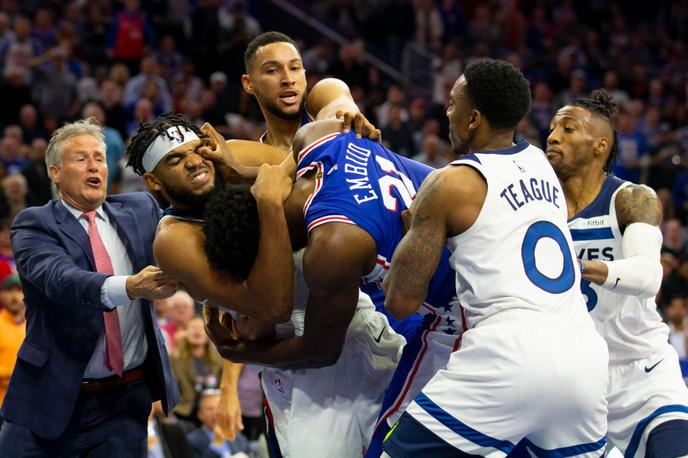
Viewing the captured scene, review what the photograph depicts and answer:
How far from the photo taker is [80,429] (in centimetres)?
464

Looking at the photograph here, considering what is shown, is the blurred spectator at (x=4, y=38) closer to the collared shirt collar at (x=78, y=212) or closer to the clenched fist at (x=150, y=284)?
the collared shirt collar at (x=78, y=212)

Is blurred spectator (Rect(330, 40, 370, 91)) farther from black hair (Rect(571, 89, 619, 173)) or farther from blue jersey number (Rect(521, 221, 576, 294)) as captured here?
blue jersey number (Rect(521, 221, 576, 294))

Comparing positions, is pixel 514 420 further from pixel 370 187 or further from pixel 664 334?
pixel 664 334

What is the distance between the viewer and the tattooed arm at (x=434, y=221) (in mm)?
3580

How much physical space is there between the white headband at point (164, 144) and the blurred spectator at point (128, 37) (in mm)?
9232

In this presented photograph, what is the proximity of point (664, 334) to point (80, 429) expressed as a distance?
9.07 feet

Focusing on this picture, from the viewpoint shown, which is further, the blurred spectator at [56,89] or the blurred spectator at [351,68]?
the blurred spectator at [351,68]

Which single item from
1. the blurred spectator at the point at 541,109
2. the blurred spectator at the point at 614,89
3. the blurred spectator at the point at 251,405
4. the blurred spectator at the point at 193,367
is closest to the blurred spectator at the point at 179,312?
the blurred spectator at the point at 193,367

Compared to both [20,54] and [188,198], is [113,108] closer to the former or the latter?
[20,54]

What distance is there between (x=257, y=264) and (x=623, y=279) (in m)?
1.59

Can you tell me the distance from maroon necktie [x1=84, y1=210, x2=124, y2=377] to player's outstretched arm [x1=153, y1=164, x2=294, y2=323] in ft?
2.08

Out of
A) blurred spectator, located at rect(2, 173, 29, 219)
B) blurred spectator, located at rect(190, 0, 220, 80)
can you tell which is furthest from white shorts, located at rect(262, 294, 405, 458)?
blurred spectator, located at rect(190, 0, 220, 80)

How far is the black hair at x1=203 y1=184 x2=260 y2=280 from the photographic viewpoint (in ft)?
13.1

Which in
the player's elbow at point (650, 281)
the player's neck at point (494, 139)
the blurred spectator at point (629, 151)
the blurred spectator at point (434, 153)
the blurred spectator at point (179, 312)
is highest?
the player's neck at point (494, 139)
